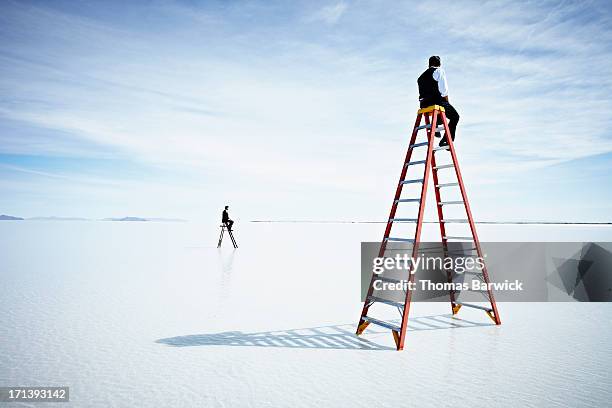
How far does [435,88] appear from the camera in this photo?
575 centimetres

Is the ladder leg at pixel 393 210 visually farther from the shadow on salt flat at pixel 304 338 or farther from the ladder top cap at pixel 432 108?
the shadow on salt flat at pixel 304 338

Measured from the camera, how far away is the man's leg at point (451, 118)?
19.5ft

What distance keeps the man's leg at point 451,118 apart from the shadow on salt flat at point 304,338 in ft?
9.80

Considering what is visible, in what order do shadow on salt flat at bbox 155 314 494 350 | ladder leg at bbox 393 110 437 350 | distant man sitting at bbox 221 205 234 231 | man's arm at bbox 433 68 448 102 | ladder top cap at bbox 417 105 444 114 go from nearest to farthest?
ladder leg at bbox 393 110 437 350
shadow on salt flat at bbox 155 314 494 350
man's arm at bbox 433 68 448 102
ladder top cap at bbox 417 105 444 114
distant man sitting at bbox 221 205 234 231

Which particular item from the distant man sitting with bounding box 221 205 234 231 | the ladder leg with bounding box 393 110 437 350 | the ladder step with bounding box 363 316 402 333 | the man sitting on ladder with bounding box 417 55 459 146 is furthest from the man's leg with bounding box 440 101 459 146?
the distant man sitting with bounding box 221 205 234 231

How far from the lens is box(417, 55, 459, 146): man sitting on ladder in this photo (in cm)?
567

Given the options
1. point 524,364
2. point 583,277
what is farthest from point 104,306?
point 583,277

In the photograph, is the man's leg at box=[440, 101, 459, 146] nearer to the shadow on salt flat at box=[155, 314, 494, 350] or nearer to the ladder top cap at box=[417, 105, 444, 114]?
the ladder top cap at box=[417, 105, 444, 114]

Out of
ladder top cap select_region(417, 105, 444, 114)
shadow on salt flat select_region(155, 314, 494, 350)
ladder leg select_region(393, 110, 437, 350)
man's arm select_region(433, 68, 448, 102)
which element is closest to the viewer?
ladder leg select_region(393, 110, 437, 350)

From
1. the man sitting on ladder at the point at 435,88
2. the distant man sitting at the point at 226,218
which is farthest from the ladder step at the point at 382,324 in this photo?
the distant man sitting at the point at 226,218

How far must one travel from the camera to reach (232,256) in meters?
16.0

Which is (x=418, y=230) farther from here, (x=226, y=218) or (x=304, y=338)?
(x=226, y=218)

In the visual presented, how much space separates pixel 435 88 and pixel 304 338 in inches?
→ 162

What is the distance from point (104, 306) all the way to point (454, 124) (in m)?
6.94
